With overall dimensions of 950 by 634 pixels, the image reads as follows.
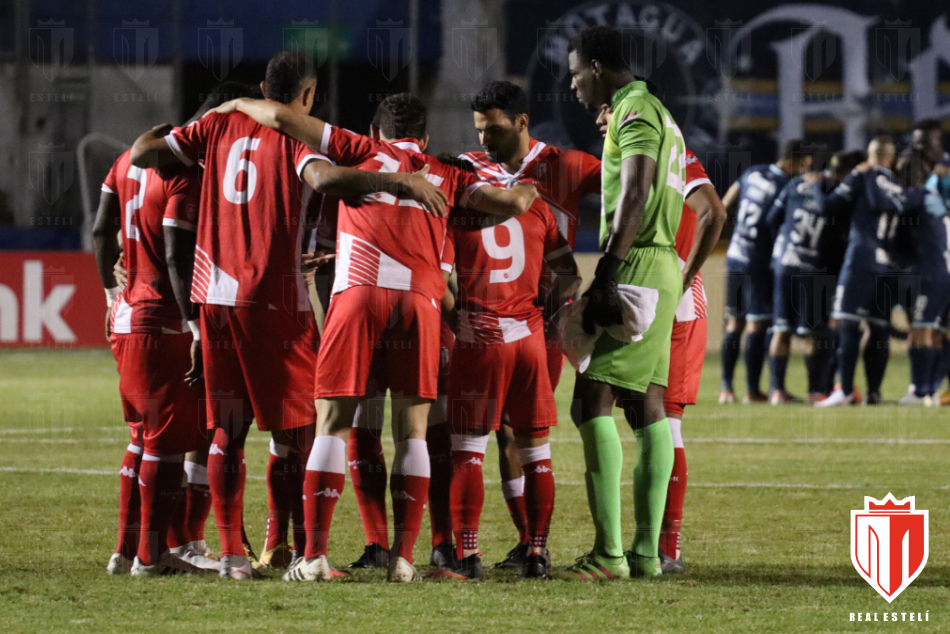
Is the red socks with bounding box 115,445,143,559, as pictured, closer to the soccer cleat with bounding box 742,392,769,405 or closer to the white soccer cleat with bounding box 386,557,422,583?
the white soccer cleat with bounding box 386,557,422,583

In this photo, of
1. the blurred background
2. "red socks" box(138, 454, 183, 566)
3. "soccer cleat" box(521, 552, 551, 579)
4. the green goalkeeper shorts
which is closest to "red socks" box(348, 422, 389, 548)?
"soccer cleat" box(521, 552, 551, 579)

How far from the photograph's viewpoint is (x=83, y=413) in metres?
12.1

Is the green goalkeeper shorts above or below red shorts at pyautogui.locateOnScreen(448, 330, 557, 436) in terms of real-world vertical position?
above

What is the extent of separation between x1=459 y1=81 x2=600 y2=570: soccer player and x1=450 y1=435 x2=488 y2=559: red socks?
28cm

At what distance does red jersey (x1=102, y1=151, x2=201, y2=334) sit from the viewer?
546 cm

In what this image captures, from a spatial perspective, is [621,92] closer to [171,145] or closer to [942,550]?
[171,145]

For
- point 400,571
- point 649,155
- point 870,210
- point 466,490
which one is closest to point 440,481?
point 466,490

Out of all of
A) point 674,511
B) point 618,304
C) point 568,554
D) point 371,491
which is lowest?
point 568,554

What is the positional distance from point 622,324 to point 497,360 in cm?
57

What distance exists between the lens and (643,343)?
5344 mm

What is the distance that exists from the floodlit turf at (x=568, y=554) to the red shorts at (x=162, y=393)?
54cm

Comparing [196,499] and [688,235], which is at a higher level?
[688,235]

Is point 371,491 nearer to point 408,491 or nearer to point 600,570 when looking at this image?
point 408,491

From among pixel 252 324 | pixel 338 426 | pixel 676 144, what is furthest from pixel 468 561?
pixel 676 144
